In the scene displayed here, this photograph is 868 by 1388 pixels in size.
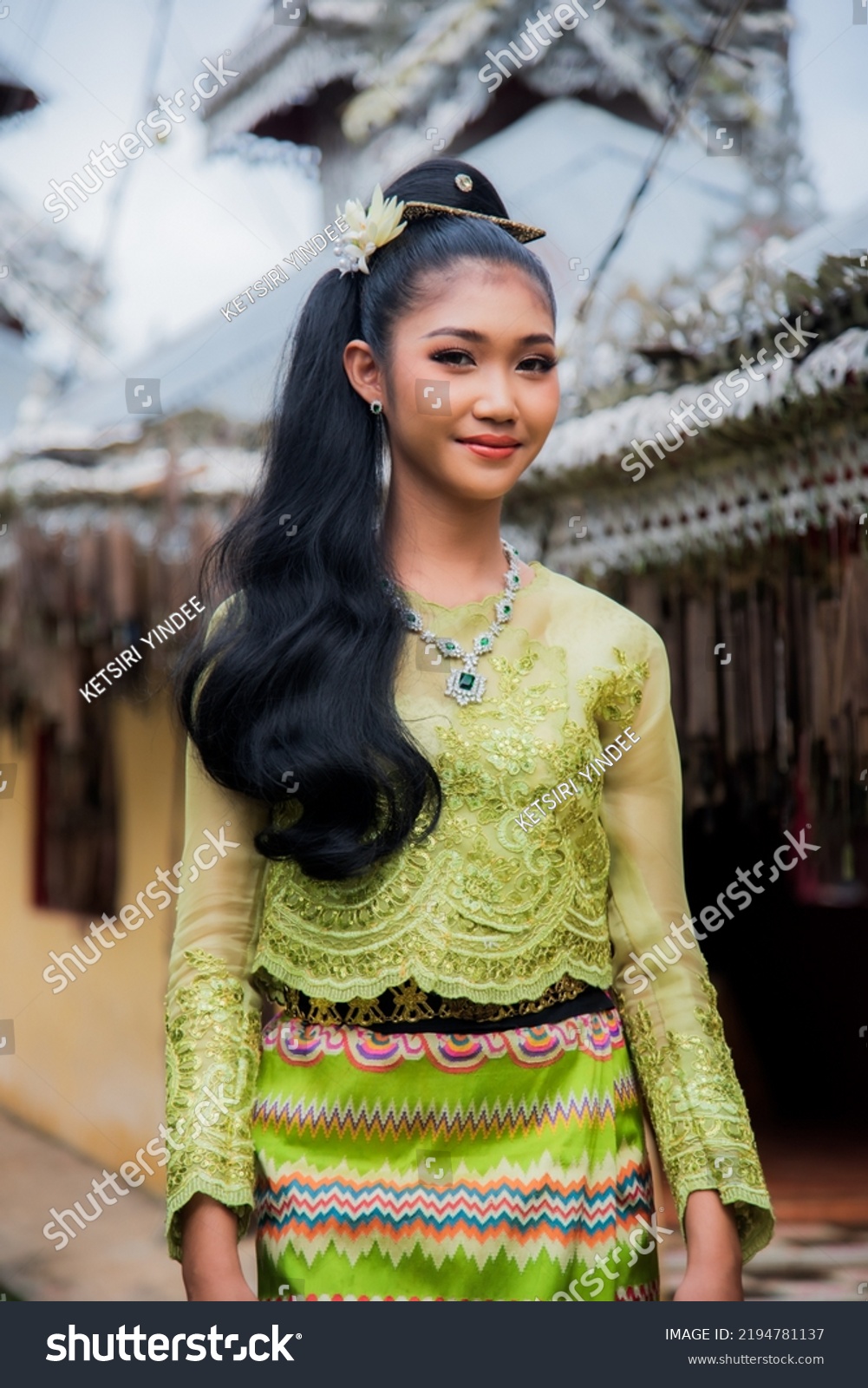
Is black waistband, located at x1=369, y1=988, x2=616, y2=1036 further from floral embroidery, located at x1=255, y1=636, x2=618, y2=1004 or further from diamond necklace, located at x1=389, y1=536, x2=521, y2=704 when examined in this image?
diamond necklace, located at x1=389, y1=536, x2=521, y2=704

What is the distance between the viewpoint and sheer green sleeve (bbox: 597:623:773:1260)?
1.46m

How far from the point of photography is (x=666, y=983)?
154 centimetres

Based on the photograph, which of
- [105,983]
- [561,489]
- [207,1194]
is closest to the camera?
[207,1194]

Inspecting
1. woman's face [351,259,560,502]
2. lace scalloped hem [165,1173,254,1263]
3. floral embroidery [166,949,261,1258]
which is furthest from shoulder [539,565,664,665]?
lace scalloped hem [165,1173,254,1263]

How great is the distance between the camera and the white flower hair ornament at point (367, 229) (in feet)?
5.03

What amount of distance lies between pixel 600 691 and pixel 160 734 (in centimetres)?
391

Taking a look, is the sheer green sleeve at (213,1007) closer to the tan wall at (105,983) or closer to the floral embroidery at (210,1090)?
the floral embroidery at (210,1090)

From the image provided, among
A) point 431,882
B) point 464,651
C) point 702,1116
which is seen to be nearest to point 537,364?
point 464,651

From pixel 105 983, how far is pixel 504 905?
15.0 ft

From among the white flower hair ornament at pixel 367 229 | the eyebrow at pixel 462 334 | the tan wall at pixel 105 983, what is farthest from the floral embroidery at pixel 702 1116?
the tan wall at pixel 105 983

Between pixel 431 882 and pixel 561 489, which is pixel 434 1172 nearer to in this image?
pixel 431 882

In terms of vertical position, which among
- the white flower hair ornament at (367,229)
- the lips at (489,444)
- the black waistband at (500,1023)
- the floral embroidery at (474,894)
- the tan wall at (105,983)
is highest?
the tan wall at (105,983)

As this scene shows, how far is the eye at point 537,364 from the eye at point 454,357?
6cm
